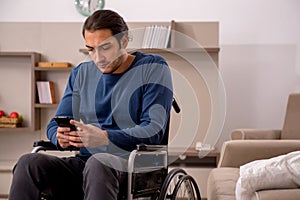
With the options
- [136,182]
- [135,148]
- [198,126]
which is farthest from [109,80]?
[198,126]

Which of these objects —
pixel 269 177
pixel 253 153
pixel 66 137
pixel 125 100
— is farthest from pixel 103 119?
pixel 253 153

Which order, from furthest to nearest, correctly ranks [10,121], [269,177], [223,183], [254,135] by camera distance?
[10,121] < [254,135] < [223,183] < [269,177]

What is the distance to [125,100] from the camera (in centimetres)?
202

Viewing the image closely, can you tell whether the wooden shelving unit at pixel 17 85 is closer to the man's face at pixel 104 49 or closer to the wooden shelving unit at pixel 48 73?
the wooden shelving unit at pixel 48 73

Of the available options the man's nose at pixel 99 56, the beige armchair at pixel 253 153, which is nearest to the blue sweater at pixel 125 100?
the man's nose at pixel 99 56

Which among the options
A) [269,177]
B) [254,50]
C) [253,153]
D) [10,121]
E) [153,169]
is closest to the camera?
[269,177]

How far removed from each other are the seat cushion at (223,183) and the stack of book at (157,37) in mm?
1524

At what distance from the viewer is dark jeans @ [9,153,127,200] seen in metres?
1.69

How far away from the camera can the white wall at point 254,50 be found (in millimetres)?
4562

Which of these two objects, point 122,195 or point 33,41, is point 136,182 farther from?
point 33,41

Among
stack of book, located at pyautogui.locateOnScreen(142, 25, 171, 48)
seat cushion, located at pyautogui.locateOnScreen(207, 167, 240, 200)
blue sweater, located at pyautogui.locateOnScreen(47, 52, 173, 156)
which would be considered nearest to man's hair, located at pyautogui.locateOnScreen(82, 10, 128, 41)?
blue sweater, located at pyautogui.locateOnScreen(47, 52, 173, 156)

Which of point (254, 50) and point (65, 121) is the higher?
point (254, 50)

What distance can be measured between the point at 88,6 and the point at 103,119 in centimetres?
271

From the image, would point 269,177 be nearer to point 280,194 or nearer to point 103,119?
point 280,194
